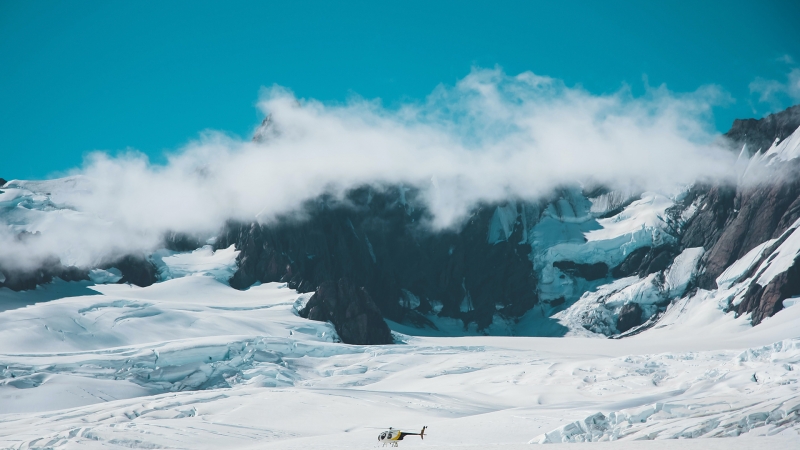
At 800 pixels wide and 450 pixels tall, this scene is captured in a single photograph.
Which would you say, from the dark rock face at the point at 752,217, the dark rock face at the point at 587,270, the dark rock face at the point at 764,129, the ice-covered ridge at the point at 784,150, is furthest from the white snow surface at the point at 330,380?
the dark rock face at the point at 764,129

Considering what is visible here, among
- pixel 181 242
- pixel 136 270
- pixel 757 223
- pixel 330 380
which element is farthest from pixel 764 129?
pixel 136 270

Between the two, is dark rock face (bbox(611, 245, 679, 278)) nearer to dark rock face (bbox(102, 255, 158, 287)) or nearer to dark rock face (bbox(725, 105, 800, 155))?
dark rock face (bbox(725, 105, 800, 155))

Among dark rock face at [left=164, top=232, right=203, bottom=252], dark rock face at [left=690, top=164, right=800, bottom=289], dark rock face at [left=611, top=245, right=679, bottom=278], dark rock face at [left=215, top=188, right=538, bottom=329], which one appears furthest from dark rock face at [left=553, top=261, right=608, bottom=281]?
Result: dark rock face at [left=164, top=232, right=203, bottom=252]

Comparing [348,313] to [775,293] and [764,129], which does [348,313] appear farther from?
[764,129]

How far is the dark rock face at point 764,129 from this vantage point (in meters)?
150

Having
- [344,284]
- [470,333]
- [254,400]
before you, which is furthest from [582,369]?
[470,333]

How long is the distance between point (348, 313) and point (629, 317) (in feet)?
173

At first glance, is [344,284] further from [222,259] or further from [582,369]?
[582,369]

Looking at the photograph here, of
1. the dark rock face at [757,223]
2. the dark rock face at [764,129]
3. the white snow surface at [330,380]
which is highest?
the dark rock face at [764,129]

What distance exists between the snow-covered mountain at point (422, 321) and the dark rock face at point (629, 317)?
422mm

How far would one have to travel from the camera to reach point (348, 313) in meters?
124

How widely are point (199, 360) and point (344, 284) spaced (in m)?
38.4

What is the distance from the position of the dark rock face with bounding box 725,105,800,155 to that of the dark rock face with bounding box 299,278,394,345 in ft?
271

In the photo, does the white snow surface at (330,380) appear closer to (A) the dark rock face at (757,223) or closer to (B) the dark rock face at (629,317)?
(B) the dark rock face at (629,317)
